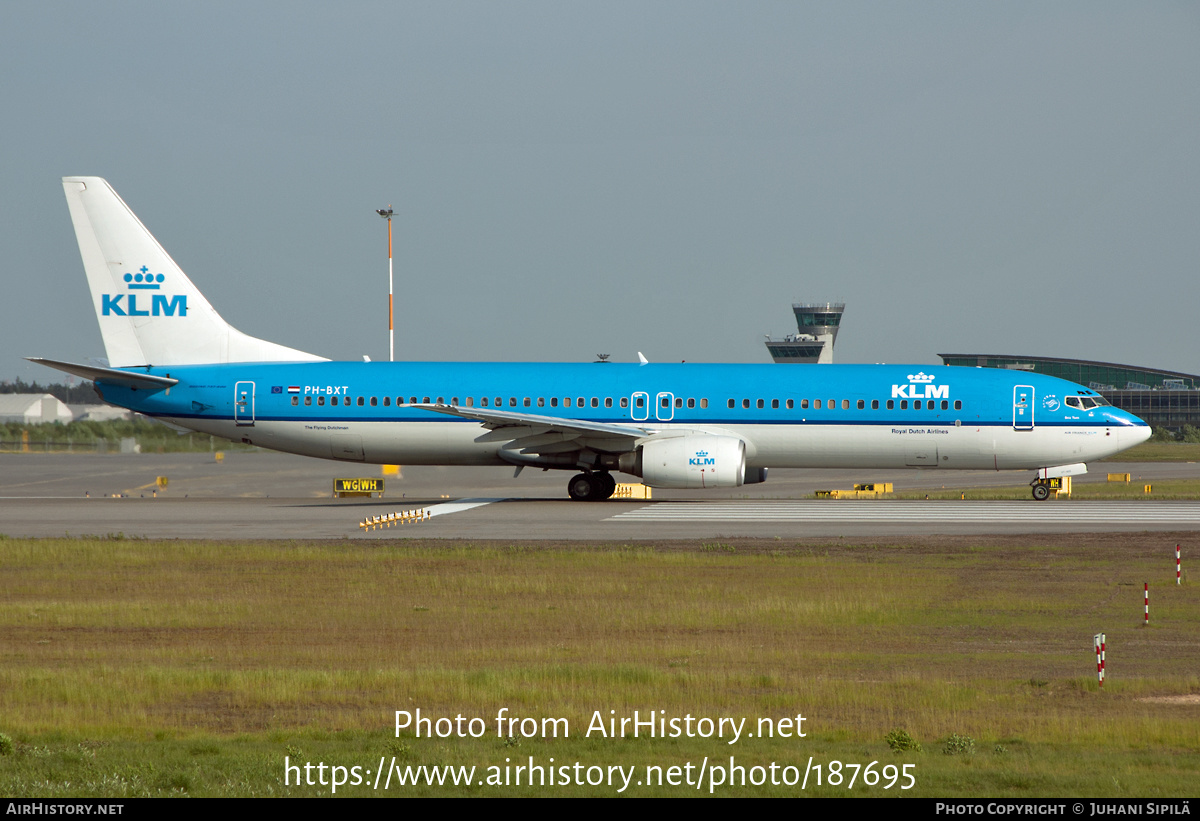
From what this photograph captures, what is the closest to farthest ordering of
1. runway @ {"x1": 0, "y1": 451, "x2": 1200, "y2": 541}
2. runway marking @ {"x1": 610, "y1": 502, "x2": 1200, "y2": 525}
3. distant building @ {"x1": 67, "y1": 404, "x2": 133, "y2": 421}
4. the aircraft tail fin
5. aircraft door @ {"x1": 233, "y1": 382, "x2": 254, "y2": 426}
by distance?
runway @ {"x1": 0, "y1": 451, "x2": 1200, "y2": 541}, runway marking @ {"x1": 610, "y1": 502, "x2": 1200, "y2": 525}, aircraft door @ {"x1": 233, "y1": 382, "x2": 254, "y2": 426}, the aircraft tail fin, distant building @ {"x1": 67, "y1": 404, "x2": 133, "y2": 421}

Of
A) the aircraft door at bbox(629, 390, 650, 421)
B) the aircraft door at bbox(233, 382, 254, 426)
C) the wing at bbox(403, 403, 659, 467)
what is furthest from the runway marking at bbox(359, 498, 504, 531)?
the aircraft door at bbox(233, 382, 254, 426)

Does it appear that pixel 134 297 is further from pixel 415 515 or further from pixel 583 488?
pixel 583 488

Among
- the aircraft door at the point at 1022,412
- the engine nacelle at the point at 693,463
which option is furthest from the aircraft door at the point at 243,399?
the aircraft door at the point at 1022,412

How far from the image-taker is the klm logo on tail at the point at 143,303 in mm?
37188

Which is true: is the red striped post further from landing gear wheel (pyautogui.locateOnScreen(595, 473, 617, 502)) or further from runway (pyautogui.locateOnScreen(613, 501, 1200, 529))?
landing gear wheel (pyautogui.locateOnScreen(595, 473, 617, 502))

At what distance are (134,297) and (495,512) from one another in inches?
551

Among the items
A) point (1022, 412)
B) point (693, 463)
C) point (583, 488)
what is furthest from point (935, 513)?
point (583, 488)

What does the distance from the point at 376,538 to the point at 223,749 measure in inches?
646

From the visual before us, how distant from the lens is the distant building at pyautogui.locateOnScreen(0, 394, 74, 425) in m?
124

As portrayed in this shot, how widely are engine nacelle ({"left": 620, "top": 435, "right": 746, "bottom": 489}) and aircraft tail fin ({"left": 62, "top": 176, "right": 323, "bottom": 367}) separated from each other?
13912 mm

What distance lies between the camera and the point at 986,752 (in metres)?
9.93

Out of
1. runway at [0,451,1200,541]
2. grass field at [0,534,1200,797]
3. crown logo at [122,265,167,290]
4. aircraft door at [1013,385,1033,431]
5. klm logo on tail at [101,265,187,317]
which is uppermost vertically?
crown logo at [122,265,167,290]

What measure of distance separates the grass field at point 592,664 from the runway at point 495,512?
4.22 metres
